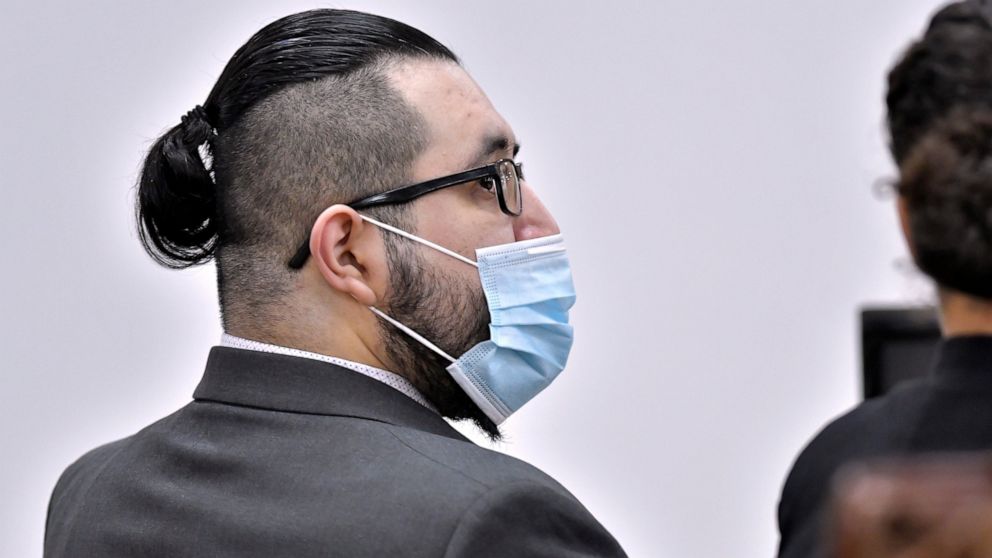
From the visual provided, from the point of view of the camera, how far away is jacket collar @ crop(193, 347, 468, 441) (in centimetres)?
123

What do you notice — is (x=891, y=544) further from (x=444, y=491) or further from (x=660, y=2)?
(x=660, y=2)

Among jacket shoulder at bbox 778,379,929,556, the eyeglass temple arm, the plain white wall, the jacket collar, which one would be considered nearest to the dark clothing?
jacket shoulder at bbox 778,379,929,556

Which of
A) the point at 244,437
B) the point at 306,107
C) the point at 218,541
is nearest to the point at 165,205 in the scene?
the point at 306,107

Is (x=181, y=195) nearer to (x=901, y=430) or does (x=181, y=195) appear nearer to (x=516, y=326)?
(x=516, y=326)

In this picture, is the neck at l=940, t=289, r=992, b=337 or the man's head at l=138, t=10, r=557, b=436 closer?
the neck at l=940, t=289, r=992, b=337

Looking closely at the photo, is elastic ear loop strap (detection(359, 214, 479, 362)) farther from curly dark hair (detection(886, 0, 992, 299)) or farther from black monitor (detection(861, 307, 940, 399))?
curly dark hair (detection(886, 0, 992, 299))

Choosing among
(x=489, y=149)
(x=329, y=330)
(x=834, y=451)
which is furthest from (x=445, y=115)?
(x=834, y=451)

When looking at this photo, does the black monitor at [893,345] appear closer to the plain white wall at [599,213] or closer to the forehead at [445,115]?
the forehead at [445,115]

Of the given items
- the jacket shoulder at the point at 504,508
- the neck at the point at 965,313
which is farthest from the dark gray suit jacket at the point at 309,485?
the neck at the point at 965,313

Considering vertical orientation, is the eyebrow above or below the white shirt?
above

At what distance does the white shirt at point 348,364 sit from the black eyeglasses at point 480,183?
0.09 metres

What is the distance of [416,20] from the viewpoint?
235cm

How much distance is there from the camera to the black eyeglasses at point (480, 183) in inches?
51.9

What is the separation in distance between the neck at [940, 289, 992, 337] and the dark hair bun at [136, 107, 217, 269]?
0.90 meters
